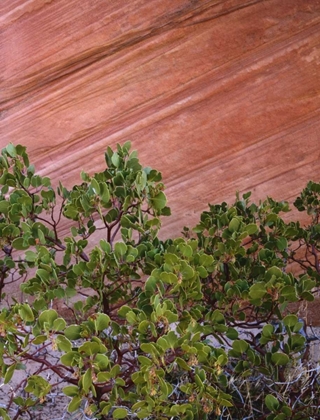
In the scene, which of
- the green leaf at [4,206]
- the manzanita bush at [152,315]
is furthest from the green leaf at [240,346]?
the green leaf at [4,206]

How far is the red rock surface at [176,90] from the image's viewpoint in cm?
180

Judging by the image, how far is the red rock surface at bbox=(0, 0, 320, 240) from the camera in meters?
1.80

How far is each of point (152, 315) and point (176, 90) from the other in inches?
42.9

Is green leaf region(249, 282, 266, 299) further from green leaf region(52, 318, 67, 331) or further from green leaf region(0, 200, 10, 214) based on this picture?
green leaf region(0, 200, 10, 214)

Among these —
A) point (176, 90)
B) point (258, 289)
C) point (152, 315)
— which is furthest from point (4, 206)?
point (176, 90)

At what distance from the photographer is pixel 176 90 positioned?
1.90m

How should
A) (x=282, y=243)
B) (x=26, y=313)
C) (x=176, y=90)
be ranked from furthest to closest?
1. (x=176, y=90)
2. (x=282, y=243)
3. (x=26, y=313)

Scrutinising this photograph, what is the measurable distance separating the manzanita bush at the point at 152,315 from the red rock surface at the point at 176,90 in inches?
21.4

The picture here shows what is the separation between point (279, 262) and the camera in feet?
4.19

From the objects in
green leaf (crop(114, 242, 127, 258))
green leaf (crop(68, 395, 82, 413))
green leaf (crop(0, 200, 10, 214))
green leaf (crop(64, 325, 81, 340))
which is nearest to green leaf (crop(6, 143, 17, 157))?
Result: green leaf (crop(0, 200, 10, 214))

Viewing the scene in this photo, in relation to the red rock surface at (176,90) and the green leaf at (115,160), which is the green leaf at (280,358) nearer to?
the green leaf at (115,160)

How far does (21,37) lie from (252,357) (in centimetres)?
143

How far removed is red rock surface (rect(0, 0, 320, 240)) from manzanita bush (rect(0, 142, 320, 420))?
21.4 inches

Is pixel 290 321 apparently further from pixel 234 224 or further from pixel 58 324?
pixel 58 324
